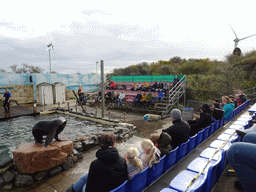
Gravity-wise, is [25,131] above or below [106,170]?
below

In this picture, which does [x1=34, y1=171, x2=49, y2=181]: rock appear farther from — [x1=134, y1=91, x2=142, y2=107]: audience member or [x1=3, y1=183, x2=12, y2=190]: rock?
[x1=134, y1=91, x2=142, y2=107]: audience member

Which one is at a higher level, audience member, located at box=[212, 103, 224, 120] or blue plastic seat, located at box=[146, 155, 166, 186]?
audience member, located at box=[212, 103, 224, 120]

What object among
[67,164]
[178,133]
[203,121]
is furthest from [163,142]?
[67,164]

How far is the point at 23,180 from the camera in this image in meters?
3.88

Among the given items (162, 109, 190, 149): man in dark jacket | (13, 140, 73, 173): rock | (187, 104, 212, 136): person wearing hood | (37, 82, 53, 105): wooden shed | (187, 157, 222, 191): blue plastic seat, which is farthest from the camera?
(37, 82, 53, 105): wooden shed

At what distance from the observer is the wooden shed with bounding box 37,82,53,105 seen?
657 inches

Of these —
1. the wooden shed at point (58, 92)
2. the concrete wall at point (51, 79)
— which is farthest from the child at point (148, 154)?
the concrete wall at point (51, 79)

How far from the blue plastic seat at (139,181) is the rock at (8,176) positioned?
127 inches

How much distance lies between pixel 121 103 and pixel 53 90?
8.43 m

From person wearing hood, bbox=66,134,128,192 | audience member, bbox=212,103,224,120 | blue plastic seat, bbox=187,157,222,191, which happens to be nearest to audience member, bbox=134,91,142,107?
audience member, bbox=212,103,224,120

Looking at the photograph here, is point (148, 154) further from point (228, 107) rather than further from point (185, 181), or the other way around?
point (228, 107)

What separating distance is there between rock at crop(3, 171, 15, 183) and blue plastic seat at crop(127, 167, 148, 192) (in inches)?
127

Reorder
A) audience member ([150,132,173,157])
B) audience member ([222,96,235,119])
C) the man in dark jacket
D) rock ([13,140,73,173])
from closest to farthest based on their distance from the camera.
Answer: audience member ([150,132,173,157]) → the man in dark jacket → rock ([13,140,73,173]) → audience member ([222,96,235,119])

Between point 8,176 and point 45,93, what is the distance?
14.2 m
